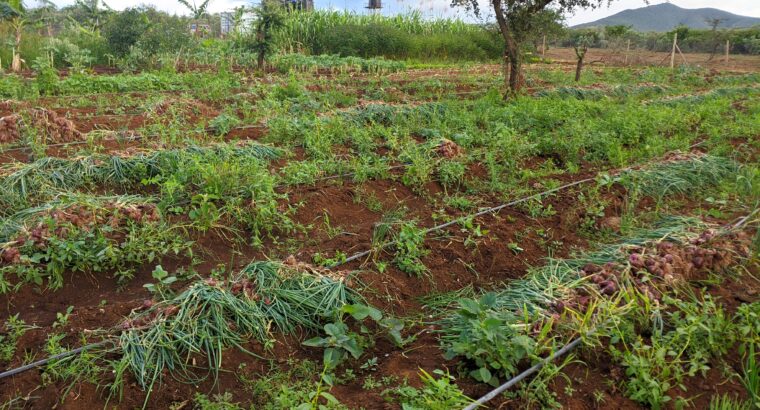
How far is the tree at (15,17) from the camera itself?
12992 mm

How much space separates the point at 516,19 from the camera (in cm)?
1084

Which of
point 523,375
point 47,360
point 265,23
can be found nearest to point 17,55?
point 265,23

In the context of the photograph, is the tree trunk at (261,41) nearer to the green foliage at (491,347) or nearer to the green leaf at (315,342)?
the green leaf at (315,342)

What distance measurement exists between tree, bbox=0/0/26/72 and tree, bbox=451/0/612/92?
1019 cm

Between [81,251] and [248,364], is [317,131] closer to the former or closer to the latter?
[81,251]

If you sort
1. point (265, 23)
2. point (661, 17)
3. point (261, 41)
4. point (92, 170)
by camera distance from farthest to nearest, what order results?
point (661, 17), point (261, 41), point (265, 23), point (92, 170)

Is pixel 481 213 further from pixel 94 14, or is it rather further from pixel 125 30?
pixel 94 14

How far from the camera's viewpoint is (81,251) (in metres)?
3.58

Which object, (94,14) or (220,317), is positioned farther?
(94,14)

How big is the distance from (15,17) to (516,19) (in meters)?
11.6

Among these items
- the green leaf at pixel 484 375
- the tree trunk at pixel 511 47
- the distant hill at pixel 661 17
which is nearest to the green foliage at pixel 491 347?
the green leaf at pixel 484 375

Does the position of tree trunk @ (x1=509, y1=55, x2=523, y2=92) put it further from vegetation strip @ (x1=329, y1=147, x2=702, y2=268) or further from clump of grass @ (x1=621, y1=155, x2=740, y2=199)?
vegetation strip @ (x1=329, y1=147, x2=702, y2=268)

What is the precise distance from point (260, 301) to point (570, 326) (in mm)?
1670

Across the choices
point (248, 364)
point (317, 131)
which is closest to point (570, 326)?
point (248, 364)
